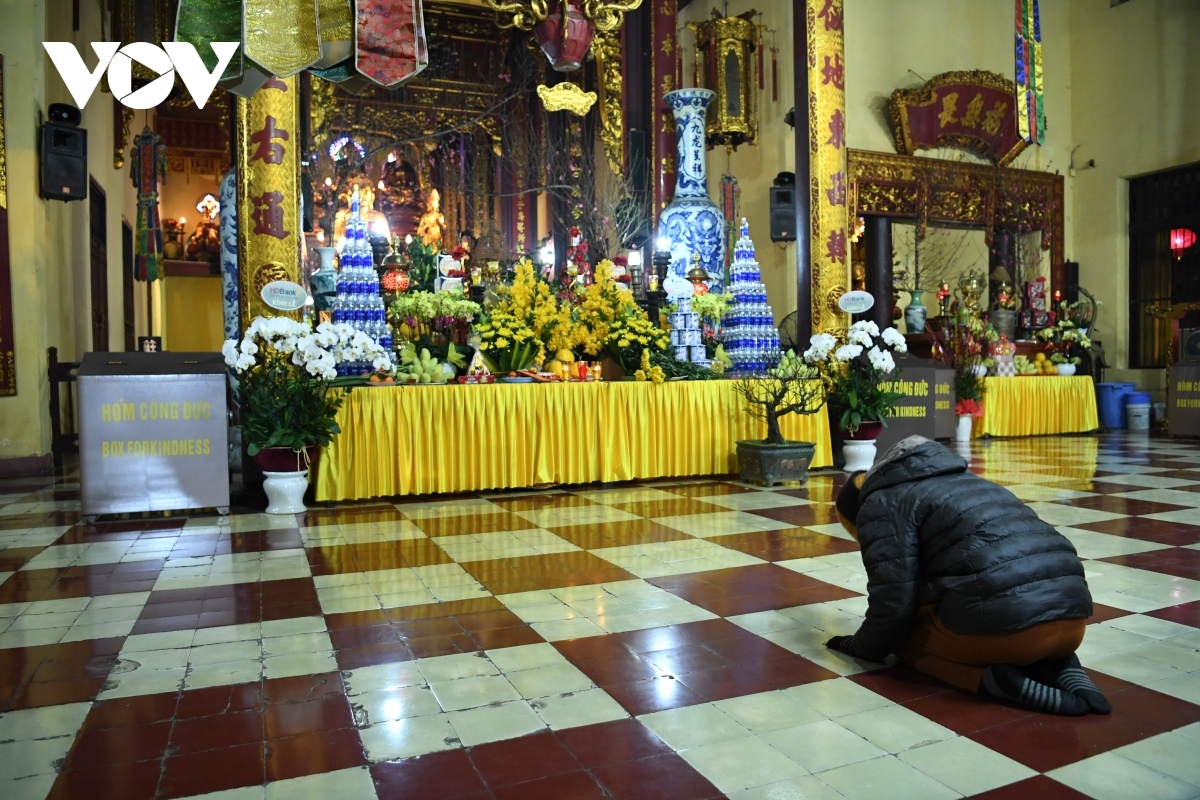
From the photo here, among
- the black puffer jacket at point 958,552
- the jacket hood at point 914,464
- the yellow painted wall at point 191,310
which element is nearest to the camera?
the black puffer jacket at point 958,552

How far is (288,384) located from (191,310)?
13230 mm

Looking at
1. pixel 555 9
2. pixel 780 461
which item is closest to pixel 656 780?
pixel 780 461

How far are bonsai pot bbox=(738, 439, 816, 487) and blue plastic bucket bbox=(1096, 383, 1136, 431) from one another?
7.16 metres

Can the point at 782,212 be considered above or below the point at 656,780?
above

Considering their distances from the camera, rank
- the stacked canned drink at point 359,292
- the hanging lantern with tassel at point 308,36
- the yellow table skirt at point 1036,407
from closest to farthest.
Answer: the hanging lantern with tassel at point 308,36 → the stacked canned drink at point 359,292 → the yellow table skirt at point 1036,407

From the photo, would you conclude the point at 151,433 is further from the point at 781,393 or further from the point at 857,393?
the point at 857,393

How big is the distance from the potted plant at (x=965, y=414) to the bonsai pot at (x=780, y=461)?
4.03 meters

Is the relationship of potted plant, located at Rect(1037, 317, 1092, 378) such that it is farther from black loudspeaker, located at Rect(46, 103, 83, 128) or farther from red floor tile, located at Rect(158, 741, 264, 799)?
red floor tile, located at Rect(158, 741, 264, 799)

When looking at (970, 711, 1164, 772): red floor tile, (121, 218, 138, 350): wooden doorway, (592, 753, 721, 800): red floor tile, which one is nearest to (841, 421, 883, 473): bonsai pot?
(970, 711, 1164, 772): red floor tile

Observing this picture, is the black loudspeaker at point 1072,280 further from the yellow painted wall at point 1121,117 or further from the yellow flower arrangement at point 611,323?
the yellow flower arrangement at point 611,323

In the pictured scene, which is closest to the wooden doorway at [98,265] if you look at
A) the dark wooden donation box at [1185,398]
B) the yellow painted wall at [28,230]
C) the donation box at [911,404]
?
the yellow painted wall at [28,230]

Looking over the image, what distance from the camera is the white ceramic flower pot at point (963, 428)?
32.6ft

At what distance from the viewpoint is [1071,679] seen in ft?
7.70

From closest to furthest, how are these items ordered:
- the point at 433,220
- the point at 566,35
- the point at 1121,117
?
the point at 566,35, the point at 1121,117, the point at 433,220
